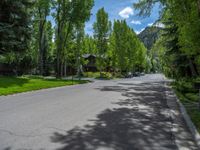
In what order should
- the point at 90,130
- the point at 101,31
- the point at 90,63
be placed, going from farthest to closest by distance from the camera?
the point at 90,63, the point at 101,31, the point at 90,130

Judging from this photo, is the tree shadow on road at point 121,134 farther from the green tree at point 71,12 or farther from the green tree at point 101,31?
the green tree at point 101,31

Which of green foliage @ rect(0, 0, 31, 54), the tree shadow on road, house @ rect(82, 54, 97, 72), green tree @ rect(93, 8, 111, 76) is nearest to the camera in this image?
the tree shadow on road

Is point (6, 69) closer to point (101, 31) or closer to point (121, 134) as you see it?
point (101, 31)

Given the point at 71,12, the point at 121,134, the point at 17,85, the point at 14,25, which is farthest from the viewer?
the point at 71,12


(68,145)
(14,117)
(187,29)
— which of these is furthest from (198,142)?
(187,29)

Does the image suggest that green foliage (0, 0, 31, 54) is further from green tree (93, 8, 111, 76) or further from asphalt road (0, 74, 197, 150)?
green tree (93, 8, 111, 76)

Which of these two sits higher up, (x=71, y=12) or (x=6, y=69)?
(x=71, y=12)

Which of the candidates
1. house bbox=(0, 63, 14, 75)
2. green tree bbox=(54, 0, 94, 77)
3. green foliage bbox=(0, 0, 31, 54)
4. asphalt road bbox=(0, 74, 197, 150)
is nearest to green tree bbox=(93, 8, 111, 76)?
green tree bbox=(54, 0, 94, 77)

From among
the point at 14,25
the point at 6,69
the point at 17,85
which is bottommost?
the point at 17,85

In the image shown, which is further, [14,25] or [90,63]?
[90,63]

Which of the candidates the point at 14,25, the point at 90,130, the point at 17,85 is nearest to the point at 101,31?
the point at 14,25

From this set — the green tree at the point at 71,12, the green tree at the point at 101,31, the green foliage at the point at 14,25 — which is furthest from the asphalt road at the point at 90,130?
the green tree at the point at 101,31

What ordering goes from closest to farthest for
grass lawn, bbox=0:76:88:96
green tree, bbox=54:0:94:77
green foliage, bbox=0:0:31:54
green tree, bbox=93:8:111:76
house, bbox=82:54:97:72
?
grass lawn, bbox=0:76:88:96 → green foliage, bbox=0:0:31:54 → green tree, bbox=54:0:94:77 → green tree, bbox=93:8:111:76 → house, bbox=82:54:97:72

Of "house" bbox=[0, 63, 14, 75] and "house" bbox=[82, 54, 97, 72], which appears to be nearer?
"house" bbox=[0, 63, 14, 75]
